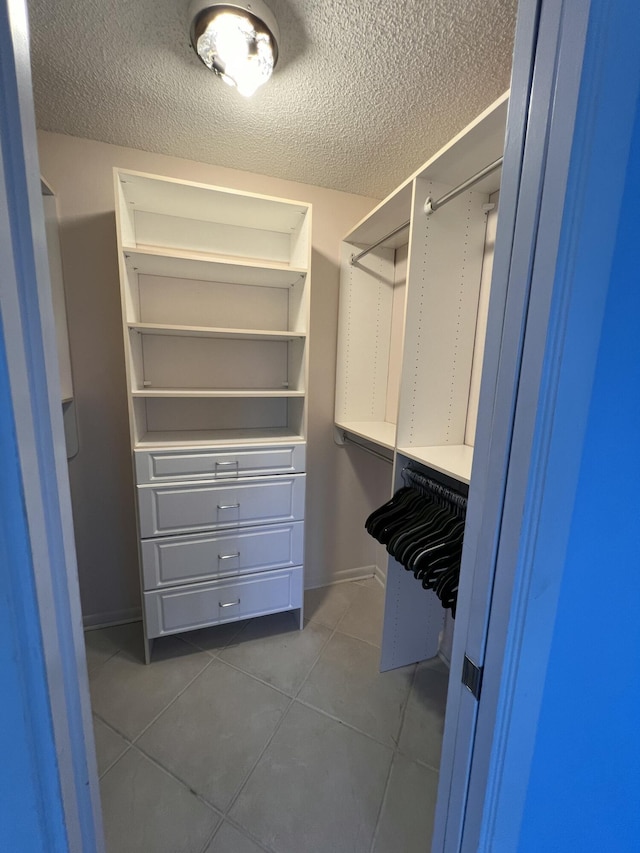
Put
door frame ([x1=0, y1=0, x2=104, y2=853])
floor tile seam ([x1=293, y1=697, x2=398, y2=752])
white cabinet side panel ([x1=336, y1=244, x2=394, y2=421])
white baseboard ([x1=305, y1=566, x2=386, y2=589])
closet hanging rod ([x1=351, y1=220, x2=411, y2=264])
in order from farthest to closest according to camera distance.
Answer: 1. white baseboard ([x1=305, y1=566, x2=386, y2=589])
2. white cabinet side panel ([x1=336, y1=244, x2=394, y2=421])
3. closet hanging rod ([x1=351, y1=220, x2=411, y2=264])
4. floor tile seam ([x1=293, y1=697, x2=398, y2=752])
5. door frame ([x1=0, y1=0, x2=104, y2=853])

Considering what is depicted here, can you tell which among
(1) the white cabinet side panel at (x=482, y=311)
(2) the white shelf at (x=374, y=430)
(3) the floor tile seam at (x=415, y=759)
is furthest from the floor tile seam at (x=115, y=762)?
(1) the white cabinet side panel at (x=482, y=311)

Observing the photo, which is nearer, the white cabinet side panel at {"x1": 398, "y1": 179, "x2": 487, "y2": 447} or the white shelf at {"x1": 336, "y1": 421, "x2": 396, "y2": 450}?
the white cabinet side panel at {"x1": 398, "y1": 179, "x2": 487, "y2": 447}

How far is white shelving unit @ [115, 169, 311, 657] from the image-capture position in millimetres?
1609

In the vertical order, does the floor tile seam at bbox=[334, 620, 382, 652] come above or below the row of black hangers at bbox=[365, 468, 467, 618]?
below

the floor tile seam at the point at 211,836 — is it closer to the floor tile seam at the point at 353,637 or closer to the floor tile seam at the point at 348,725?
the floor tile seam at the point at 348,725

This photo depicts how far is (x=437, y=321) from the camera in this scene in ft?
4.86

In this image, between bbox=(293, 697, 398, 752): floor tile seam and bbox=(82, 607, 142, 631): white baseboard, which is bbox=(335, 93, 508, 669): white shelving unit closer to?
bbox=(293, 697, 398, 752): floor tile seam

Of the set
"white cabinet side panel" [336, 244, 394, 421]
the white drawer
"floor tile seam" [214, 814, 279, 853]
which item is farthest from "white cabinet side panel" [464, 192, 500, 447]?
"floor tile seam" [214, 814, 279, 853]

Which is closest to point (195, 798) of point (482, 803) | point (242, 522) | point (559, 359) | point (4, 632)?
point (242, 522)

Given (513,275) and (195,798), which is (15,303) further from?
(195,798)

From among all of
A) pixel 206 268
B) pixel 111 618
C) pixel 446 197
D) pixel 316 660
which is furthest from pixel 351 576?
pixel 446 197

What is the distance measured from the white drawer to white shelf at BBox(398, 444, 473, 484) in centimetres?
98

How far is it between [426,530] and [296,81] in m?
1.68

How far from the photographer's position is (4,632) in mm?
416
